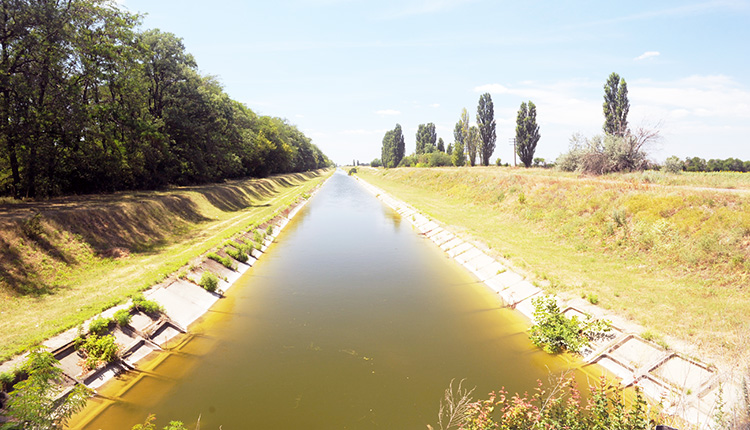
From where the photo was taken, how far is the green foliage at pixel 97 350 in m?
7.84

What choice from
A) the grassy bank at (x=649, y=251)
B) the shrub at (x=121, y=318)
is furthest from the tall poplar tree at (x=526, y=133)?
the shrub at (x=121, y=318)

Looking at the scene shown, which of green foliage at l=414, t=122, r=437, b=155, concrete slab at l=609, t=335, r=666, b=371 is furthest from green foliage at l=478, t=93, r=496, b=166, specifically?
concrete slab at l=609, t=335, r=666, b=371

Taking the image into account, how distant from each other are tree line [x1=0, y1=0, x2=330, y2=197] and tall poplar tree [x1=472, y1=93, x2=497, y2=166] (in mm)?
58591

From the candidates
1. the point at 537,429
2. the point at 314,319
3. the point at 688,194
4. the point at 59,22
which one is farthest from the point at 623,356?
the point at 59,22

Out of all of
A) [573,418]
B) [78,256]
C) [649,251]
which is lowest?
[573,418]

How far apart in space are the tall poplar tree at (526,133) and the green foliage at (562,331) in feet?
188

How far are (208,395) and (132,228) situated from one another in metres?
14.9

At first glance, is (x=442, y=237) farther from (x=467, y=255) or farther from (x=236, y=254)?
(x=236, y=254)

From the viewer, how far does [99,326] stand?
8.52 m

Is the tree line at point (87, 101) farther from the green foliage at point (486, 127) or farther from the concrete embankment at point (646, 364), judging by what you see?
the green foliage at point (486, 127)

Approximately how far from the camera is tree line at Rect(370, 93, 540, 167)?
6150cm

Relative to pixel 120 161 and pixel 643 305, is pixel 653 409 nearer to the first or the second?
pixel 643 305

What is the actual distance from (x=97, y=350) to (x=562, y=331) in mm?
12075

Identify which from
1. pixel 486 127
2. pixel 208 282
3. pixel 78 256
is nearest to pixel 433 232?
pixel 208 282
